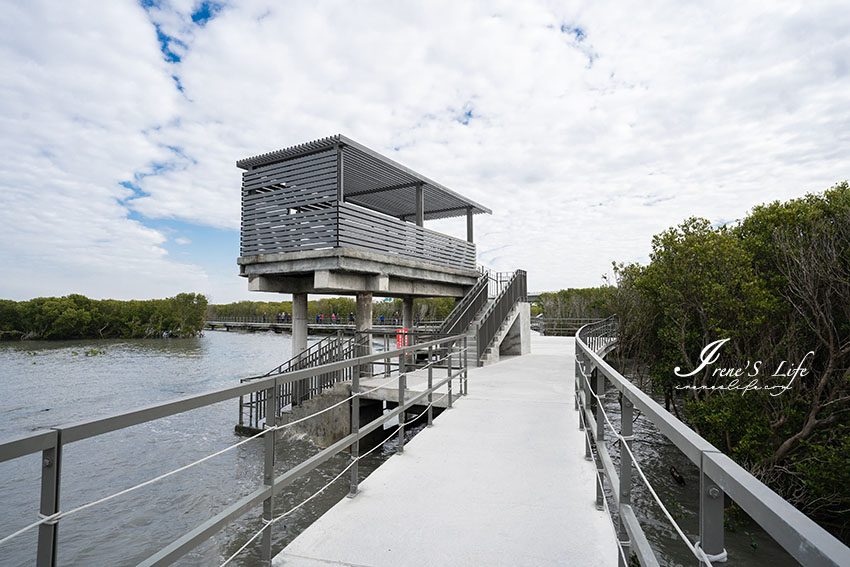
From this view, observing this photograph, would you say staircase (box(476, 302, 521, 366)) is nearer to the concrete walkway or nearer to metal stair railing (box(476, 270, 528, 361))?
metal stair railing (box(476, 270, 528, 361))

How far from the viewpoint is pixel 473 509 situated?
151 inches

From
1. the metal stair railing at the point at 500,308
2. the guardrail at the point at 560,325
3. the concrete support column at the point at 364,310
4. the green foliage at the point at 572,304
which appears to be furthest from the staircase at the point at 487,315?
the green foliage at the point at 572,304

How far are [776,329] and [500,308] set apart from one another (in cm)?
780

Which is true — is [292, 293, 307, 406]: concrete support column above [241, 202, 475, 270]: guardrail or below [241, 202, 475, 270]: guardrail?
below

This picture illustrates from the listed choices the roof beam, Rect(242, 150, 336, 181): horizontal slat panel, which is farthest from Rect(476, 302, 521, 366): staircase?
Rect(242, 150, 336, 181): horizontal slat panel

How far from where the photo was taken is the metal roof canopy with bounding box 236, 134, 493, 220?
13.7 meters

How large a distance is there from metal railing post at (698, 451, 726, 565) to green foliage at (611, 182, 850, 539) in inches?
400

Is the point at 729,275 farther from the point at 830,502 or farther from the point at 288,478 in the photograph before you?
the point at 288,478

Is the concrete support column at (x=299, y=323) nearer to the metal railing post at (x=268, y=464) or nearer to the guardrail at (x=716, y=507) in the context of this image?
the metal railing post at (x=268, y=464)

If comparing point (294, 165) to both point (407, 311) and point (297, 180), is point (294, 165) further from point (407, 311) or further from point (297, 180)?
point (407, 311)

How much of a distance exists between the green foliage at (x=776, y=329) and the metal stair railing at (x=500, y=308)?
489 centimetres

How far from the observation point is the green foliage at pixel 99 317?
57.4m

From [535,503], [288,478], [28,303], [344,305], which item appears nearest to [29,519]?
[288,478]

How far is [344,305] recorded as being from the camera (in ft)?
281
